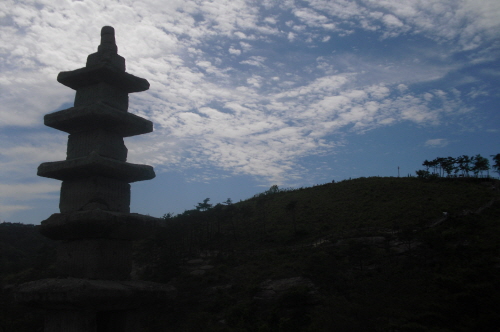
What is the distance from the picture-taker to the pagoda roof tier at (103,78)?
393 inches

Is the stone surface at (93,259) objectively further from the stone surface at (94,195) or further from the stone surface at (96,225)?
the stone surface at (94,195)

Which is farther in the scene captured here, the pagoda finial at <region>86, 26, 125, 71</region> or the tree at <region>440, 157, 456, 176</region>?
the tree at <region>440, 157, 456, 176</region>

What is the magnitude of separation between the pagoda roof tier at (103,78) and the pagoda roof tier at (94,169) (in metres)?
2.22

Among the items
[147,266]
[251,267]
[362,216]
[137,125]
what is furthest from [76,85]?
[362,216]

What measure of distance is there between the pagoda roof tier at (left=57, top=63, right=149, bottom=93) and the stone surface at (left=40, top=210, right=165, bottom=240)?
3604 millimetres

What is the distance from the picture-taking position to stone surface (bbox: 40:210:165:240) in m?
8.57

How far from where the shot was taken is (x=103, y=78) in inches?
404

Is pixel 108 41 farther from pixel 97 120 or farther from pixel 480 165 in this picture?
pixel 480 165

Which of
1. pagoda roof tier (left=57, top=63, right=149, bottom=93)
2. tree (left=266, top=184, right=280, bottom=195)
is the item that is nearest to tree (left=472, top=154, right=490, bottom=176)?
tree (left=266, top=184, right=280, bottom=195)

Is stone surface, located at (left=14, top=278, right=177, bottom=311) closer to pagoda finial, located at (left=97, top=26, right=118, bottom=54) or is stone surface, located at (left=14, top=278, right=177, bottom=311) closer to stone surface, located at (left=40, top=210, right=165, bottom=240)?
stone surface, located at (left=40, top=210, right=165, bottom=240)

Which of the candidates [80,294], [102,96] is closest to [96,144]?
[102,96]

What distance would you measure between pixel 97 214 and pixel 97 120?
2554 mm

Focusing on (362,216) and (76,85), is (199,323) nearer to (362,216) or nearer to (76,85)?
(76,85)

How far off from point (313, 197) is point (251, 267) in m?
27.0
